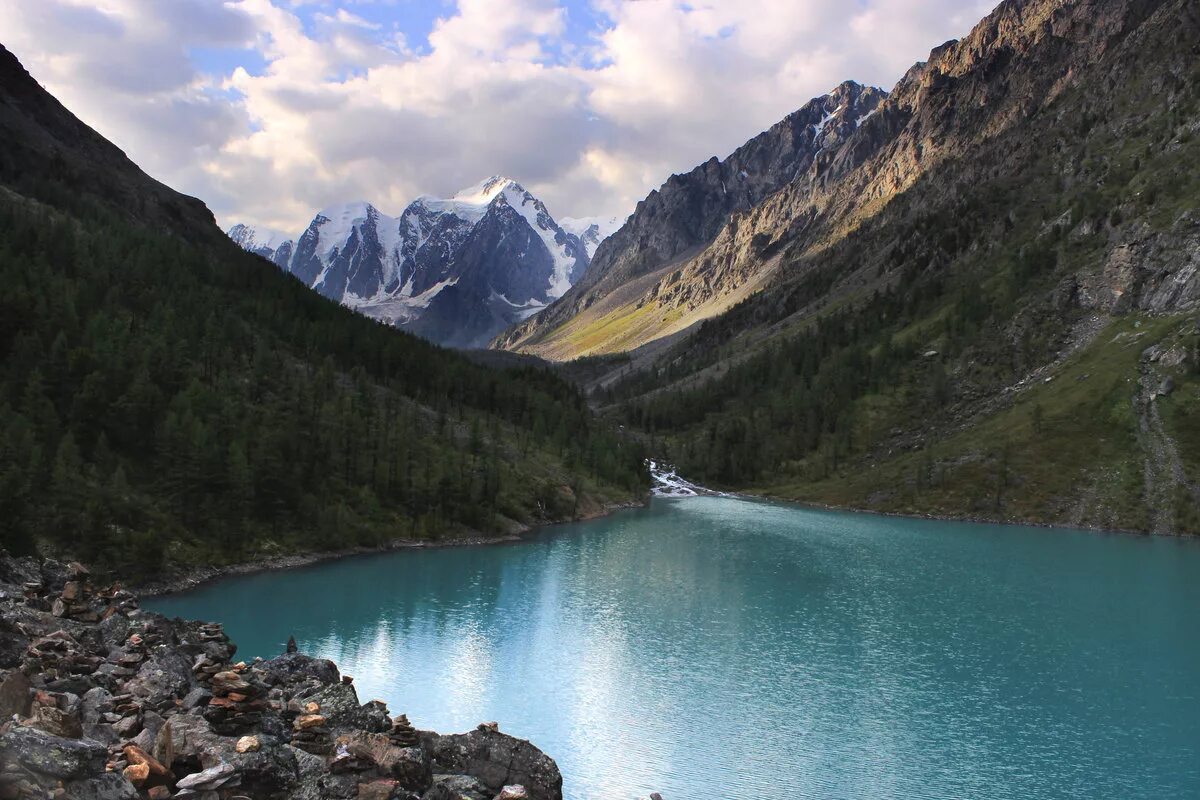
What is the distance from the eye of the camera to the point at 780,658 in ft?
176

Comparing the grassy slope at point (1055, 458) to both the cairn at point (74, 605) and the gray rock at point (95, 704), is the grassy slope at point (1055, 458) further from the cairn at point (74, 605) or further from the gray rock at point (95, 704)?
the gray rock at point (95, 704)

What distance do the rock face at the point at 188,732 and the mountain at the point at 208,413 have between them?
29886 mm

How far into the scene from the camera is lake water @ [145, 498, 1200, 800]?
121 ft

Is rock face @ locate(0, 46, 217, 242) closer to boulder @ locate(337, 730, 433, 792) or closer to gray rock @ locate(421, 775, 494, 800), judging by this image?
boulder @ locate(337, 730, 433, 792)

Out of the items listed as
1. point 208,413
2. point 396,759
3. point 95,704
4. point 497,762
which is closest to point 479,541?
point 208,413

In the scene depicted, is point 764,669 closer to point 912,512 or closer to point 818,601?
point 818,601

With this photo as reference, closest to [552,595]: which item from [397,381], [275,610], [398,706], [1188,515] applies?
[275,610]

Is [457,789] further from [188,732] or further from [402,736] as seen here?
[188,732]

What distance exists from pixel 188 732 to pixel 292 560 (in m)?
63.7

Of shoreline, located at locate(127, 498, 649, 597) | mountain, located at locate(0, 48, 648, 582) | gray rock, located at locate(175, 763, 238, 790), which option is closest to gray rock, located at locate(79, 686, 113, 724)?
gray rock, located at locate(175, 763, 238, 790)

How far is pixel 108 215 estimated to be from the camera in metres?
154

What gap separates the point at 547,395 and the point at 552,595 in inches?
4498

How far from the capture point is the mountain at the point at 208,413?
71.8 m

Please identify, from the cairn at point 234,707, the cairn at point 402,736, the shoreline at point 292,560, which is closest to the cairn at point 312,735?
the cairn at point 234,707
